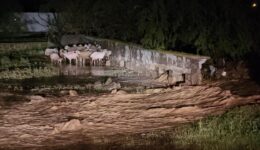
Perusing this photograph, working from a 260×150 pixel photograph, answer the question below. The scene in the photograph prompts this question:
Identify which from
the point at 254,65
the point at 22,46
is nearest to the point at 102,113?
the point at 254,65

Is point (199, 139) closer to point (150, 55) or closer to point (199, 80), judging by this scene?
point (199, 80)

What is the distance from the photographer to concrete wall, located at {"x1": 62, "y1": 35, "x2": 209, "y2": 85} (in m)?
13.8

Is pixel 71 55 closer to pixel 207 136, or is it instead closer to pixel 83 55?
pixel 83 55

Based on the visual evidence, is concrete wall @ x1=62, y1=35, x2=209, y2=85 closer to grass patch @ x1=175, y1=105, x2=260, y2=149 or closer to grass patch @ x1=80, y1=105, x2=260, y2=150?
grass patch @ x1=175, y1=105, x2=260, y2=149

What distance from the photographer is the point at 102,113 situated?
11172mm

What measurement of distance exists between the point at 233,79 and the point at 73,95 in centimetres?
460

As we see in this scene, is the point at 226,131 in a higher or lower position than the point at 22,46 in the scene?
lower

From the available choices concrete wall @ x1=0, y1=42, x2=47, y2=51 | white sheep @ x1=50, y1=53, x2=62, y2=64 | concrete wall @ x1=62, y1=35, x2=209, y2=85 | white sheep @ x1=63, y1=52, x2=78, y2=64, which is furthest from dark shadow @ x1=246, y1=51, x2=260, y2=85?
concrete wall @ x1=0, y1=42, x2=47, y2=51

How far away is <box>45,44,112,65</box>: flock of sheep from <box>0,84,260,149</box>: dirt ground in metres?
5.33

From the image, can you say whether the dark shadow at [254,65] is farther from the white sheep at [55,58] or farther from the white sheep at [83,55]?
the white sheep at [55,58]

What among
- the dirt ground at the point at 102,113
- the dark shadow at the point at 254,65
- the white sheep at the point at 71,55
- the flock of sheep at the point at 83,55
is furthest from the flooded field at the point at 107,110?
the white sheep at the point at 71,55

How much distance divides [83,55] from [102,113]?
25.5ft

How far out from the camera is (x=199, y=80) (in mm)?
13773

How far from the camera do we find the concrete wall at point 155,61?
13844 millimetres
